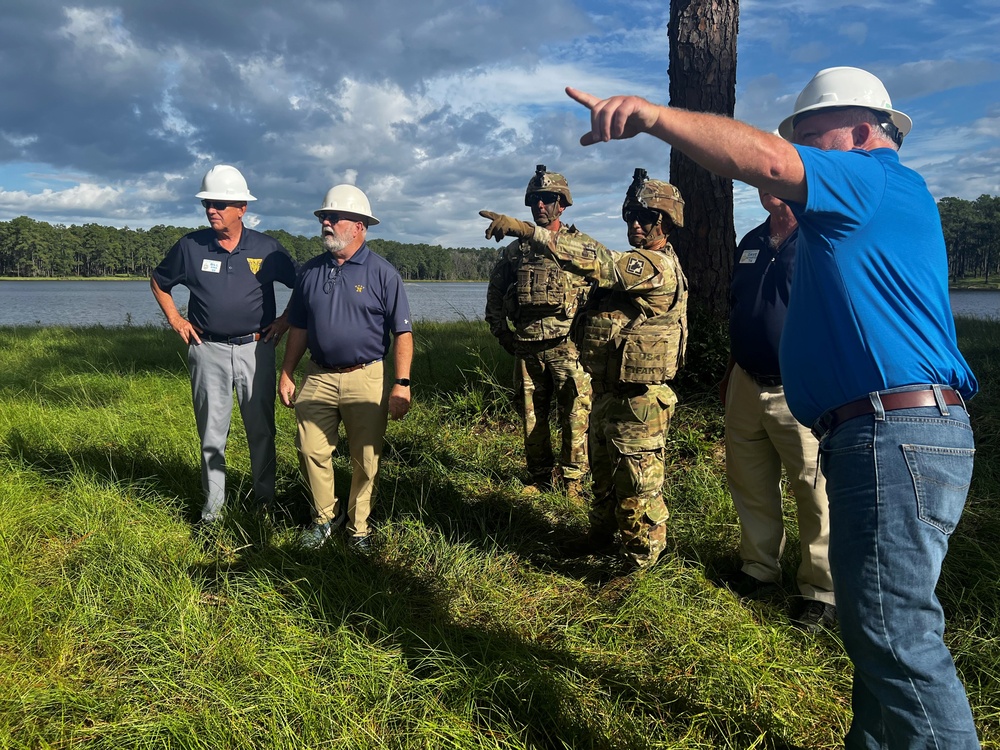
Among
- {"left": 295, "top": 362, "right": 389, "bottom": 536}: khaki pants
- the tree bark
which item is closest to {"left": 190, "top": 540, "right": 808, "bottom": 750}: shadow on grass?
{"left": 295, "top": 362, "right": 389, "bottom": 536}: khaki pants

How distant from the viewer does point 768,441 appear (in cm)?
340

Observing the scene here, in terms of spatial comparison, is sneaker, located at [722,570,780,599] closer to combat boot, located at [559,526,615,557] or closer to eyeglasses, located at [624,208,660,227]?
combat boot, located at [559,526,615,557]

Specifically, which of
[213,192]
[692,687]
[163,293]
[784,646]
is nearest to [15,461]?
[163,293]

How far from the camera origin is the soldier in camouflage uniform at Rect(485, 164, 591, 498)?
5.05 metres

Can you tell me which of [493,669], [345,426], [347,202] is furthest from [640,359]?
[347,202]

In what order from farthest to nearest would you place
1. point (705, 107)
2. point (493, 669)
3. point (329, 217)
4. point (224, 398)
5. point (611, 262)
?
point (705, 107) < point (224, 398) < point (329, 217) < point (611, 262) < point (493, 669)

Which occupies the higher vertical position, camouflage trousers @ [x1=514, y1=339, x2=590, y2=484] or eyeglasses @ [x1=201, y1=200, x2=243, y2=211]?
eyeglasses @ [x1=201, y1=200, x2=243, y2=211]

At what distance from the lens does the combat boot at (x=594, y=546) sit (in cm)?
388

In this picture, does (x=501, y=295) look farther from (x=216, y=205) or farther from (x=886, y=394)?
(x=886, y=394)

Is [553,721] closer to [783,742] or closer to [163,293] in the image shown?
[783,742]

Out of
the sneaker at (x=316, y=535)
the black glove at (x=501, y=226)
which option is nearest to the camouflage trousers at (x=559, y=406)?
the sneaker at (x=316, y=535)

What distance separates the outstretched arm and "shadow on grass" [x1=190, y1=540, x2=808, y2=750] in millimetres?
1912

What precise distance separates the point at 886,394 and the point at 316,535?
3264 mm

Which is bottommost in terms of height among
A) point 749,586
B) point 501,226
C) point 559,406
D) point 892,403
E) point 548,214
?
point 749,586
